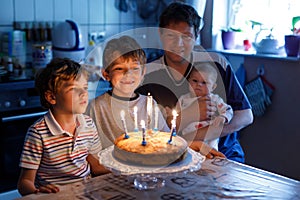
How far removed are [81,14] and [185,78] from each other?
140 cm

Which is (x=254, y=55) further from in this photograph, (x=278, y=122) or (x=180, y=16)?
(x=180, y=16)

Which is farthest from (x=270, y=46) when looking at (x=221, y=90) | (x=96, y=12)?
(x=96, y=12)

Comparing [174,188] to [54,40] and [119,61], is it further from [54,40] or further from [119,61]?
[54,40]

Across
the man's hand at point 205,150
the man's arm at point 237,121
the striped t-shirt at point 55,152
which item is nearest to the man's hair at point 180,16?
the man's arm at point 237,121

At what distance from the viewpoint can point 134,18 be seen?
3.36 metres

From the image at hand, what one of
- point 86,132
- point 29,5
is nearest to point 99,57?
point 29,5

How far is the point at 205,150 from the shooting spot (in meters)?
1.59

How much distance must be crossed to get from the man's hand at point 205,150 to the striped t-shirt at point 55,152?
16.3 inches

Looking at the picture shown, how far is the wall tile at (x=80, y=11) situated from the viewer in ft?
9.96

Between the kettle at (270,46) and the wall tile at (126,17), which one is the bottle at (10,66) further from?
the kettle at (270,46)

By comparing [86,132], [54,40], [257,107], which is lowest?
[257,107]

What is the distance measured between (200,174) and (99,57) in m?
1.85

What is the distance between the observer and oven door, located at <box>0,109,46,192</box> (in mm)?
2424

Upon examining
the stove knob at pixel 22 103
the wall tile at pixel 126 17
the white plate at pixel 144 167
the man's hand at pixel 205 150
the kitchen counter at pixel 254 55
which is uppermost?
the wall tile at pixel 126 17
